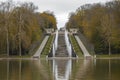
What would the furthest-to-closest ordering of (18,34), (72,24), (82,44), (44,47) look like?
(72,24) → (82,44) → (44,47) → (18,34)


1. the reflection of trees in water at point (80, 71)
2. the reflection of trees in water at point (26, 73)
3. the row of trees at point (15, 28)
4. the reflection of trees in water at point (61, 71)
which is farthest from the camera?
the row of trees at point (15, 28)

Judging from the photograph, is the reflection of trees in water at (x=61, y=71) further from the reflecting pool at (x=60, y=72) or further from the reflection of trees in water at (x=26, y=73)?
the reflection of trees in water at (x=26, y=73)

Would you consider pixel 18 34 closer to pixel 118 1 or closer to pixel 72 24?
pixel 118 1

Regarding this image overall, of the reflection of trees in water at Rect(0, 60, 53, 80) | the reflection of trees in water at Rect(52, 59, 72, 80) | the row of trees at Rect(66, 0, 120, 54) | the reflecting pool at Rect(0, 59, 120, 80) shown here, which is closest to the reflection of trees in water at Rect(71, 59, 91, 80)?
the reflecting pool at Rect(0, 59, 120, 80)

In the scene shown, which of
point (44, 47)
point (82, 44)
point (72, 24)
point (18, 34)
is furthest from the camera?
point (72, 24)

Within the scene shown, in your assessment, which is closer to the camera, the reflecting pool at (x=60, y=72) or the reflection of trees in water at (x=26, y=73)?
the reflecting pool at (x=60, y=72)

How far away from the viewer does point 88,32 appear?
231ft

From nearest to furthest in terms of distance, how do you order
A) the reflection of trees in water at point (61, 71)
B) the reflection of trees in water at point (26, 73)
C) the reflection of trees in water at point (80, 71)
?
the reflection of trees in water at point (26, 73) < the reflection of trees in water at point (61, 71) < the reflection of trees in water at point (80, 71)

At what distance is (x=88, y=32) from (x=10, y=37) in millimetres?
16650

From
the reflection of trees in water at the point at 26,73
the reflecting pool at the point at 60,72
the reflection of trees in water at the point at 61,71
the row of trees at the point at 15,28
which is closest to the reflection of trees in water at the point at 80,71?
the reflecting pool at the point at 60,72

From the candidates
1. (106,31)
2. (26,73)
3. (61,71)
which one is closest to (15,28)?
(106,31)

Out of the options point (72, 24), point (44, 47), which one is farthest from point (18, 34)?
point (72, 24)

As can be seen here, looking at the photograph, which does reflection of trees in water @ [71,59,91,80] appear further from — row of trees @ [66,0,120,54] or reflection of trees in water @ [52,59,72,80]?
row of trees @ [66,0,120,54]

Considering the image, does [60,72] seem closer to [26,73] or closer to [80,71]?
[80,71]
